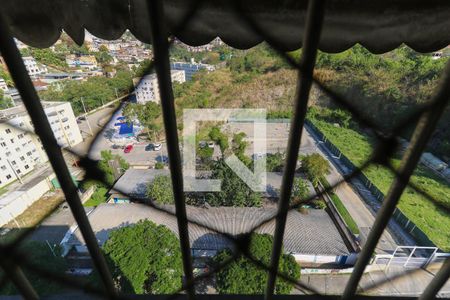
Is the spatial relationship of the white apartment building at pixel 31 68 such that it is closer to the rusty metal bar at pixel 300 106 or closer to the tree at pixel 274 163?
the rusty metal bar at pixel 300 106

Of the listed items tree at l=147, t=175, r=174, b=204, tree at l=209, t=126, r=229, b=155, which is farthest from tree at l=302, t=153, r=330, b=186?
tree at l=147, t=175, r=174, b=204

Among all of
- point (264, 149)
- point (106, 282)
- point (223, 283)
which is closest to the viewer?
point (106, 282)

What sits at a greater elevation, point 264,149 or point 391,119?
point 391,119

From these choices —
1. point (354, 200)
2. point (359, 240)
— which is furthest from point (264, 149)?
point (359, 240)

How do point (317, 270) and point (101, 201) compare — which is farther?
point (101, 201)

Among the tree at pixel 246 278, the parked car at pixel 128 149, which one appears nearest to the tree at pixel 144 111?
the tree at pixel 246 278

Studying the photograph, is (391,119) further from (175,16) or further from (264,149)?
(264,149)
